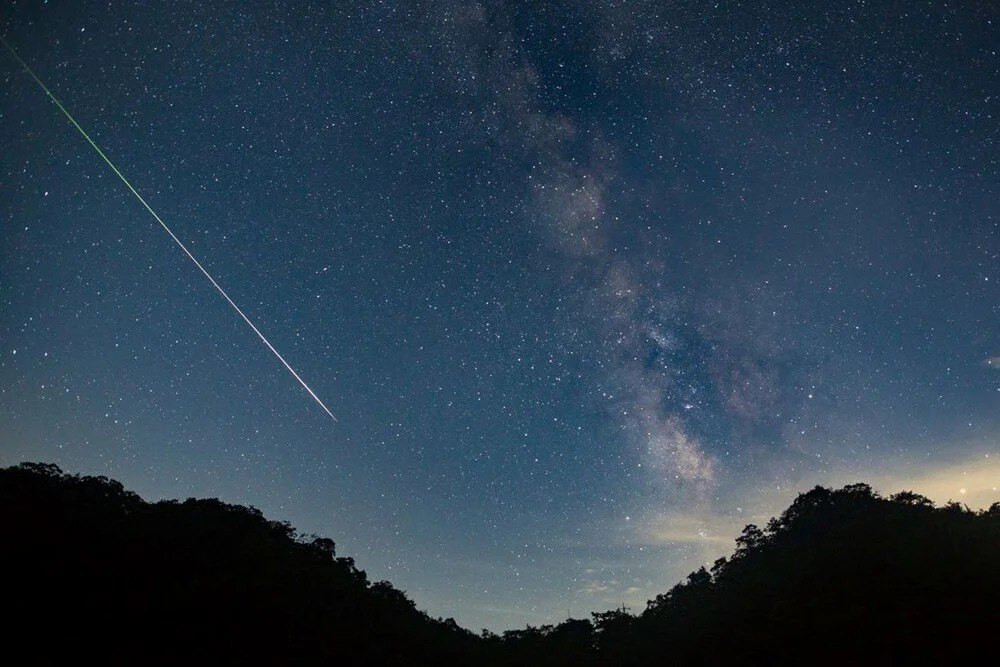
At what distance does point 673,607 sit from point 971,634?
77.4ft

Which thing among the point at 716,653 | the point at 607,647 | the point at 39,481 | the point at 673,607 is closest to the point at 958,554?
the point at 716,653

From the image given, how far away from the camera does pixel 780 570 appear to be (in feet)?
118

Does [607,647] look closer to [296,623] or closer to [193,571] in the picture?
[296,623]

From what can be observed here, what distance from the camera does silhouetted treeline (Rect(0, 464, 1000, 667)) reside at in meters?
19.6

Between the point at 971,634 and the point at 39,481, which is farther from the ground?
the point at 39,481

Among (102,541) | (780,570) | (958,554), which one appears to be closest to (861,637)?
(958,554)

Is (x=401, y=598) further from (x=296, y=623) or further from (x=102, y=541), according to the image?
(x=102, y=541)

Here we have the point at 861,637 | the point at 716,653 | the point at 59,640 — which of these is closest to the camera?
the point at 59,640

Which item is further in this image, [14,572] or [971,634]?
[971,634]

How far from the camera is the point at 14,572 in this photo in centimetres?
1852

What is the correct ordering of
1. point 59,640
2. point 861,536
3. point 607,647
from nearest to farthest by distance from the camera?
1. point 59,640
2. point 861,536
3. point 607,647

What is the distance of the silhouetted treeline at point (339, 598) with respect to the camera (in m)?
19.6

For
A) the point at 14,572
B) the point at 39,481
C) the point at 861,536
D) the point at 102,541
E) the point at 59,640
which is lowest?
the point at 59,640

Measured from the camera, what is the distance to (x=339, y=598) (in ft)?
108
